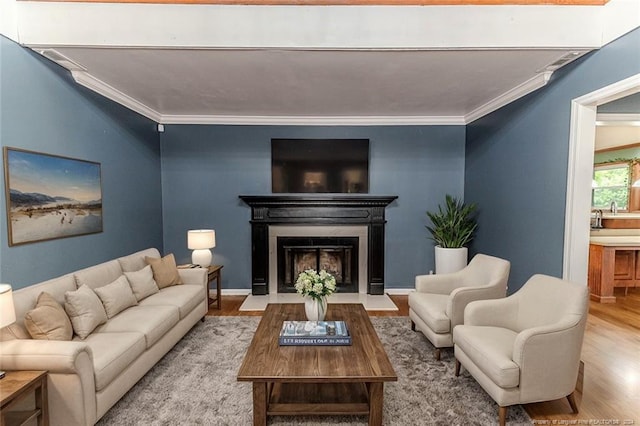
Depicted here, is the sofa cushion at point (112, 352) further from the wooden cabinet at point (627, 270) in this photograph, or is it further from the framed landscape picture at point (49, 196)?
the wooden cabinet at point (627, 270)

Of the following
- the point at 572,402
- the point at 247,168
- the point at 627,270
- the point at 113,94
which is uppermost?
the point at 113,94

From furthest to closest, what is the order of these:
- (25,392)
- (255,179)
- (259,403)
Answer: (255,179)
(259,403)
(25,392)

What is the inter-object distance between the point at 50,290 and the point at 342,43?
3024 millimetres

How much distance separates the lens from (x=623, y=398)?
7.66ft

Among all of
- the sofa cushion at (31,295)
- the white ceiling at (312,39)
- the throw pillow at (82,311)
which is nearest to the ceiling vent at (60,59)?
the white ceiling at (312,39)

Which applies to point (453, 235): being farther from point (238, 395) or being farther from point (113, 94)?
point (113, 94)

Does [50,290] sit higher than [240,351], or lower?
higher

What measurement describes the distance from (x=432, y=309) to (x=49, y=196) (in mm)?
3663

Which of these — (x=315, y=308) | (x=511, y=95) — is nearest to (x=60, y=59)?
(x=315, y=308)

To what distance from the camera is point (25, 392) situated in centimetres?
168

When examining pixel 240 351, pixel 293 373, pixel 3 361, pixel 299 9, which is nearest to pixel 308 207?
pixel 240 351

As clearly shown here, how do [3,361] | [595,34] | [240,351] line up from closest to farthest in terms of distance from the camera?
[3,361] → [595,34] → [240,351]

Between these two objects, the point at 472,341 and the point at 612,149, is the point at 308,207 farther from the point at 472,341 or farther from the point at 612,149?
the point at 612,149

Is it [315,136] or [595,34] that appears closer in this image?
A: [595,34]
